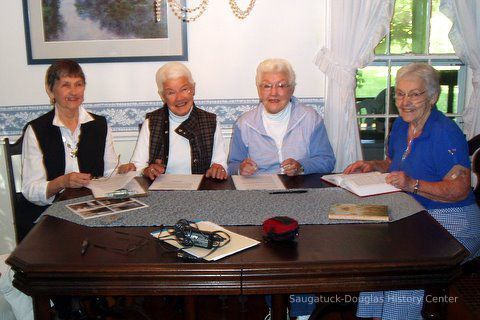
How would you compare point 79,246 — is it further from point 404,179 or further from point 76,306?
point 404,179

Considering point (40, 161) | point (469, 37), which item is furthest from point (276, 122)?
point (469, 37)

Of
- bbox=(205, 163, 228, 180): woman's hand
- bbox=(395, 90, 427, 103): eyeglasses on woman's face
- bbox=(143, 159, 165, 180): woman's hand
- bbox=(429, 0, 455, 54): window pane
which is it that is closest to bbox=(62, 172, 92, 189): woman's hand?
bbox=(143, 159, 165, 180): woman's hand

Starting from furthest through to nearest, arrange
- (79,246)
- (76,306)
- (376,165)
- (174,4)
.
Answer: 1. (174,4)
2. (376,165)
3. (76,306)
4. (79,246)

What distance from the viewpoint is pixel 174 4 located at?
10.9 ft

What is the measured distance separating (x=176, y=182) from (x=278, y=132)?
70 cm

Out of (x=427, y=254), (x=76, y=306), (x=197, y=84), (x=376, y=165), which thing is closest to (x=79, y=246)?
(x=76, y=306)

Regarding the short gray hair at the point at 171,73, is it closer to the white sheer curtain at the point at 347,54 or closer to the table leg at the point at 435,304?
the white sheer curtain at the point at 347,54

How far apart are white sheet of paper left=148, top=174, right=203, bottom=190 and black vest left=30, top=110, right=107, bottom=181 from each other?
476mm

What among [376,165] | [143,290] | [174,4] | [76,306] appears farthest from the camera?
[174,4]

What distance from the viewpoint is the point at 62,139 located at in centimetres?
266

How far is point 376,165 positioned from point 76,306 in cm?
152

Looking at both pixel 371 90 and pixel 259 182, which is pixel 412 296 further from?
pixel 371 90

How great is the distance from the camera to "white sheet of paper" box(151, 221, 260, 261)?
Answer: 5.09ft

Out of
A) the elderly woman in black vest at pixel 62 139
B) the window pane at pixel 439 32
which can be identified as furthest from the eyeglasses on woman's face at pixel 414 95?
the elderly woman in black vest at pixel 62 139
